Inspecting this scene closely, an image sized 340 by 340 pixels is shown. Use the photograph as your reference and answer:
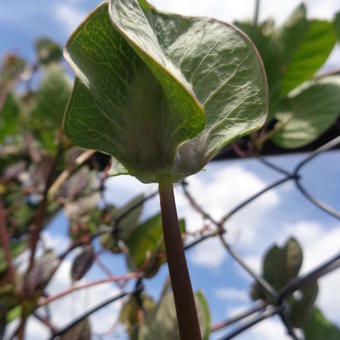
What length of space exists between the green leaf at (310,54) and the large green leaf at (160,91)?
1.03 feet

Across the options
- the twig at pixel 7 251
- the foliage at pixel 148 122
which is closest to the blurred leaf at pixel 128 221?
the foliage at pixel 148 122

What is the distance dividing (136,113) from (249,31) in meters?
0.24

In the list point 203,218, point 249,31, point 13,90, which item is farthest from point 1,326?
point 13,90

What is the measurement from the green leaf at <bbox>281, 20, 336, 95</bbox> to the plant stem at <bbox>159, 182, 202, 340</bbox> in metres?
0.33

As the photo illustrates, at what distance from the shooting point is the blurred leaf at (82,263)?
49cm

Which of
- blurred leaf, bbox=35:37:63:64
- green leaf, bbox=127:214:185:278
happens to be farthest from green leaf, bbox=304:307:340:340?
blurred leaf, bbox=35:37:63:64

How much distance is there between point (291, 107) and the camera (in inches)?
19.4

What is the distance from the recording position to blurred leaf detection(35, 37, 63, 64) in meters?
1.05

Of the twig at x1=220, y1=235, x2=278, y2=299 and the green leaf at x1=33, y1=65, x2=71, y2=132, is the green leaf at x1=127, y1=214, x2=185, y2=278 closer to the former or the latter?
the twig at x1=220, y1=235, x2=278, y2=299

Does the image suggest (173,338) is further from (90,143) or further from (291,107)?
(291,107)

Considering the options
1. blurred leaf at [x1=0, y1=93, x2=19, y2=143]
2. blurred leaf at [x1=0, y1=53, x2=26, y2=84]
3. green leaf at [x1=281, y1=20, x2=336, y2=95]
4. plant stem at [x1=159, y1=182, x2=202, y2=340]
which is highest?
plant stem at [x1=159, y1=182, x2=202, y2=340]

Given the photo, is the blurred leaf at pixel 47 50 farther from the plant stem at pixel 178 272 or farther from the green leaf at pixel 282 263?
the plant stem at pixel 178 272

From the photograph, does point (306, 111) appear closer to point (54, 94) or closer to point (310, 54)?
point (310, 54)

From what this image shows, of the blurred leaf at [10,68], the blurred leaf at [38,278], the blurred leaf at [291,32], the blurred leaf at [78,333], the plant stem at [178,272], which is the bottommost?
the blurred leaf at [78,333]
